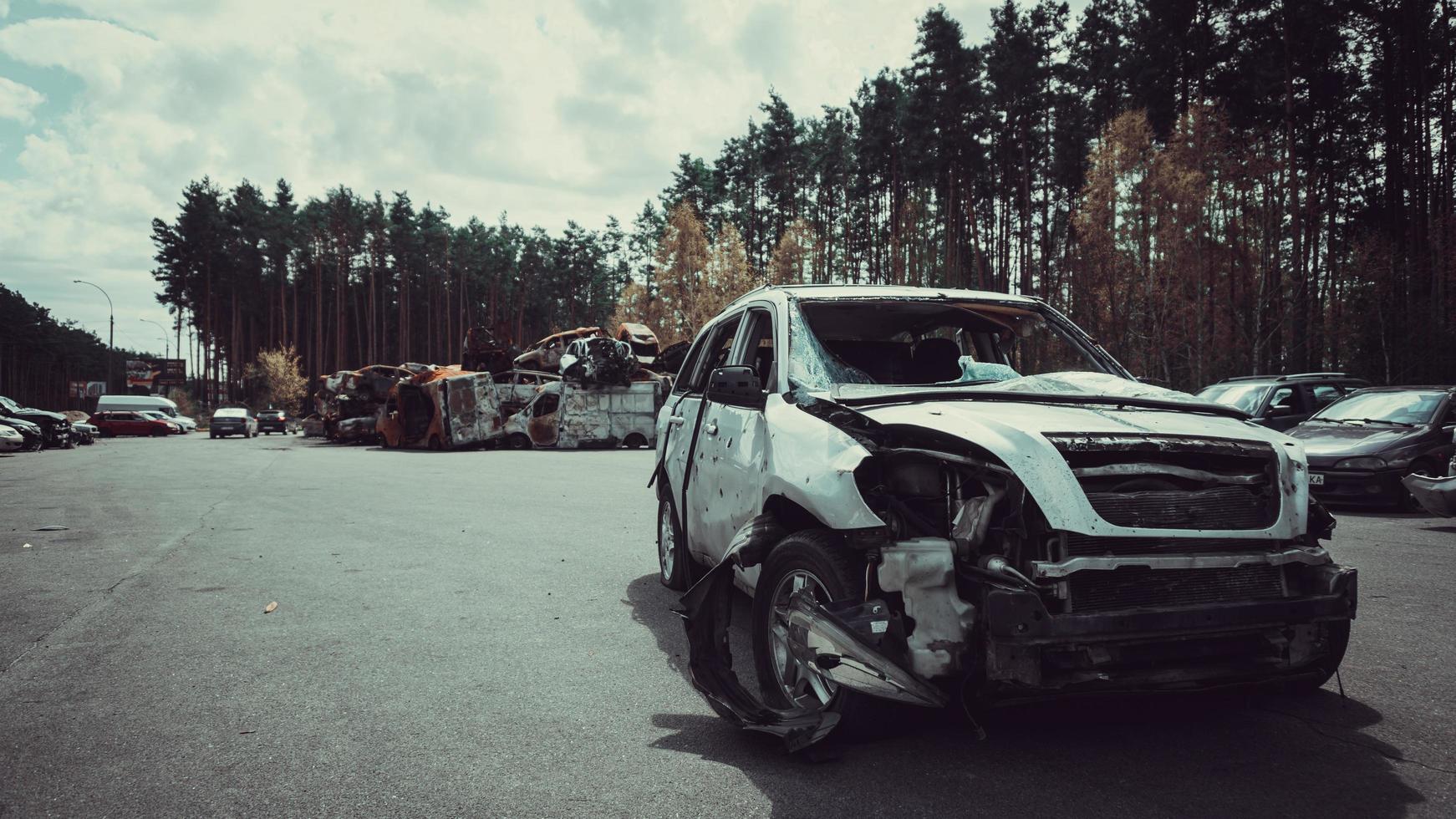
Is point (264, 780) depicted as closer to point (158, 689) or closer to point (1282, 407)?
point (158, 689)

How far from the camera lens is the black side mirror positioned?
4.20 metres

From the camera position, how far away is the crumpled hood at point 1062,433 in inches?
115

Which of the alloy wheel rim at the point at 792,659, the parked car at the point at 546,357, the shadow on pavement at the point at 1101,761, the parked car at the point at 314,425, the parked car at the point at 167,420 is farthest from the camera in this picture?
the parked car at the point at 167,420

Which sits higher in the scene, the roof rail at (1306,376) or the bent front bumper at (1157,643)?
the roof rail at (1306,376)

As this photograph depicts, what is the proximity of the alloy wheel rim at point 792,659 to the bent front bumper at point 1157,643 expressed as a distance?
71 centimetres

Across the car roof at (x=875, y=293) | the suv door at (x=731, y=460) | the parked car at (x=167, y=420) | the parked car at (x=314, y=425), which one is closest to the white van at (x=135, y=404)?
the parked car at (x=167, y=420)

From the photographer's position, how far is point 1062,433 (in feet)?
→ 10.1

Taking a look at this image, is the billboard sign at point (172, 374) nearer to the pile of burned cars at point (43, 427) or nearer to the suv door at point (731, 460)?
the pile of burned cars at point (43, 427)

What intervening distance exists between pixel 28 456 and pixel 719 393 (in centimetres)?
2842

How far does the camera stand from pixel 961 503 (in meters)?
3.14

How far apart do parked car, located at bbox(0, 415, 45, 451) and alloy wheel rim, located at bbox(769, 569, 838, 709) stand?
105ft

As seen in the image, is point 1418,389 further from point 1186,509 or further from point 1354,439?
point 1186,509

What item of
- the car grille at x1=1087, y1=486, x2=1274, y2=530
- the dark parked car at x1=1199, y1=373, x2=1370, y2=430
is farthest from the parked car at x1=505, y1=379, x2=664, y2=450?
the car grille at x1=1087, y1=486, x2=1274, y2=530

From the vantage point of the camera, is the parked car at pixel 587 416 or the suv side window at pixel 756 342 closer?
the suv side window at pixel 756 342
